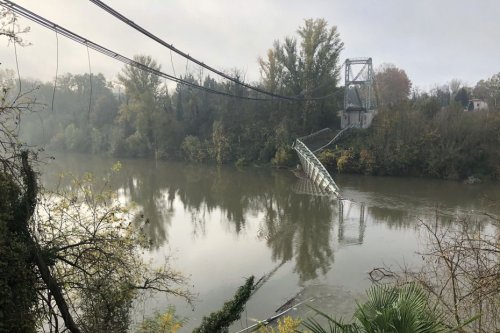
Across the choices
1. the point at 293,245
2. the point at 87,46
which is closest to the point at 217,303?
the point at 293,245

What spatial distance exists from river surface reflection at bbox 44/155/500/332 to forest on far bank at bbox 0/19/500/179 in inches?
104

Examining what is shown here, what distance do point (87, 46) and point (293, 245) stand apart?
9.77 m

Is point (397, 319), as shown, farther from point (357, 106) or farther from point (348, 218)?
point (357, 106)

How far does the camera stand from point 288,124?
118 feet

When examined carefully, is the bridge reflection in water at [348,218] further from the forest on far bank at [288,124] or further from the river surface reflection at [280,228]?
the forest on far bank at [288,124]

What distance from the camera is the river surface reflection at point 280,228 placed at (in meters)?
10.3

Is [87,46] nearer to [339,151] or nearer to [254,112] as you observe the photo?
[339,151]

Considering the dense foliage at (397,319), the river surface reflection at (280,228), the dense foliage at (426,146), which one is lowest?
the river surface reflection at (280,228)

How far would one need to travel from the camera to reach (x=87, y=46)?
621 cm

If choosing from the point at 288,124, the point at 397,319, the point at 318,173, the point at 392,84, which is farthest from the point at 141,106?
the point at 397,319

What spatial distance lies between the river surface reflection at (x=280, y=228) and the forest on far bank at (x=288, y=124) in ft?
8.65

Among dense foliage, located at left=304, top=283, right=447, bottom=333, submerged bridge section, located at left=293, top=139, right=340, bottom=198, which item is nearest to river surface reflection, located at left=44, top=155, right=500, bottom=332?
submerged bridge section, located at left=293, top=139, right=340, bottom=198

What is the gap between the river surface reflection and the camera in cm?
1027

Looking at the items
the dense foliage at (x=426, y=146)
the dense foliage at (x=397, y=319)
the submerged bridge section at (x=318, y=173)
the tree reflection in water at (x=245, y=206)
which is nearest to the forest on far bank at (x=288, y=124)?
the dense foliage at (x=426, y=146)
